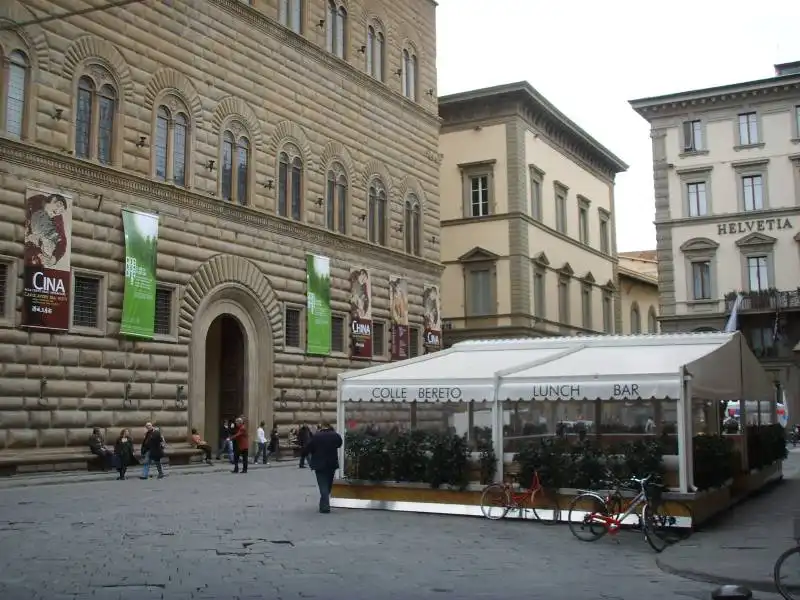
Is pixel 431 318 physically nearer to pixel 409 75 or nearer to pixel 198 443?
pixel 409 75

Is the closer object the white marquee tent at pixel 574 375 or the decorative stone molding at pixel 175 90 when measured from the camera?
the white marquee tent at pixel 574 375

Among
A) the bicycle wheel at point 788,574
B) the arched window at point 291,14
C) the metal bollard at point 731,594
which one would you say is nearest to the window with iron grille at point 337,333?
the arched window at point 291,14

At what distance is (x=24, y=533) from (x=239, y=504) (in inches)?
188

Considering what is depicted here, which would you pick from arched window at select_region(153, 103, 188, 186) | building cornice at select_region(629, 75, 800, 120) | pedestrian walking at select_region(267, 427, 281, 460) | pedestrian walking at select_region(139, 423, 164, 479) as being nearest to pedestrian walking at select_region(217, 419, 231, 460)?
pedestrian walking at select_region(267, 427, 281, 460)

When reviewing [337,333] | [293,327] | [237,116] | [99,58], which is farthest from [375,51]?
[99,58]

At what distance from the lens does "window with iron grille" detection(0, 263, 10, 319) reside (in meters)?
22.1

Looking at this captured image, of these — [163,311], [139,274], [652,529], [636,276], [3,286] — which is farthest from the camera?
[636,276]

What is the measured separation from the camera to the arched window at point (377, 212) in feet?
120

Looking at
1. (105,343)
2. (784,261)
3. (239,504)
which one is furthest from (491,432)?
(784,261)

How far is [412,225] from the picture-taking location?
39.4 meters

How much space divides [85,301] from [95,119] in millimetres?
4643

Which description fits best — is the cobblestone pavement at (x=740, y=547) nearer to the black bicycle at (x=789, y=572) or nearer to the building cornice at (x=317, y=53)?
the black bicycle at (x=789, y=572)

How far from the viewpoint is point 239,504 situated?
1739 centimetres

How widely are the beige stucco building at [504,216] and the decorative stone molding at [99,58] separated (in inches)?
955
